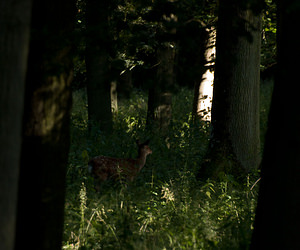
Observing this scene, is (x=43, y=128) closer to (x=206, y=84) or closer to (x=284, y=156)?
(x=284, y=156)

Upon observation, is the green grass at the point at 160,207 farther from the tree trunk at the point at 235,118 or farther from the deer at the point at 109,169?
the tree trunk at the point at 235,118

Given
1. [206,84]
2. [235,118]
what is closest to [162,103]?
[206,84]

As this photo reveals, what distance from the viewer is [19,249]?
417 centimetres

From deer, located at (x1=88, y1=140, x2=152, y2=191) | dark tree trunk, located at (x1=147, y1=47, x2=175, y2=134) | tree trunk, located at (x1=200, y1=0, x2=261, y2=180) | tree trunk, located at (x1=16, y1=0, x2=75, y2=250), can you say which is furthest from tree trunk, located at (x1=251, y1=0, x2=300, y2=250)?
dark tree trunk, located at (x1=147, y1=47, x2=175, y2=134)

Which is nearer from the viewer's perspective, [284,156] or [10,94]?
[10,94]

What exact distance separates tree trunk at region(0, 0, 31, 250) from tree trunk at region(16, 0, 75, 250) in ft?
2.35

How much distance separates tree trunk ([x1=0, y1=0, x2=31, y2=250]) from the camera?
126 inches

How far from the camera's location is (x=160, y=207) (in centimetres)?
691

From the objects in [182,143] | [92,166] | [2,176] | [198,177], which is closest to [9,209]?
[2,176]

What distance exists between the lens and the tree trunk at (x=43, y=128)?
4.06 meters

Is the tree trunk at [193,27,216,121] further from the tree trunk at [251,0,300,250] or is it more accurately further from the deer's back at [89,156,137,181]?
the tree trunk at [251,0,300,250]

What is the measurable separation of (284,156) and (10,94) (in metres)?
2.53

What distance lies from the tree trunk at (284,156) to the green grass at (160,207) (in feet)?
2.92

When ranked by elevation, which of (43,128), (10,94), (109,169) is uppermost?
(10,94)
